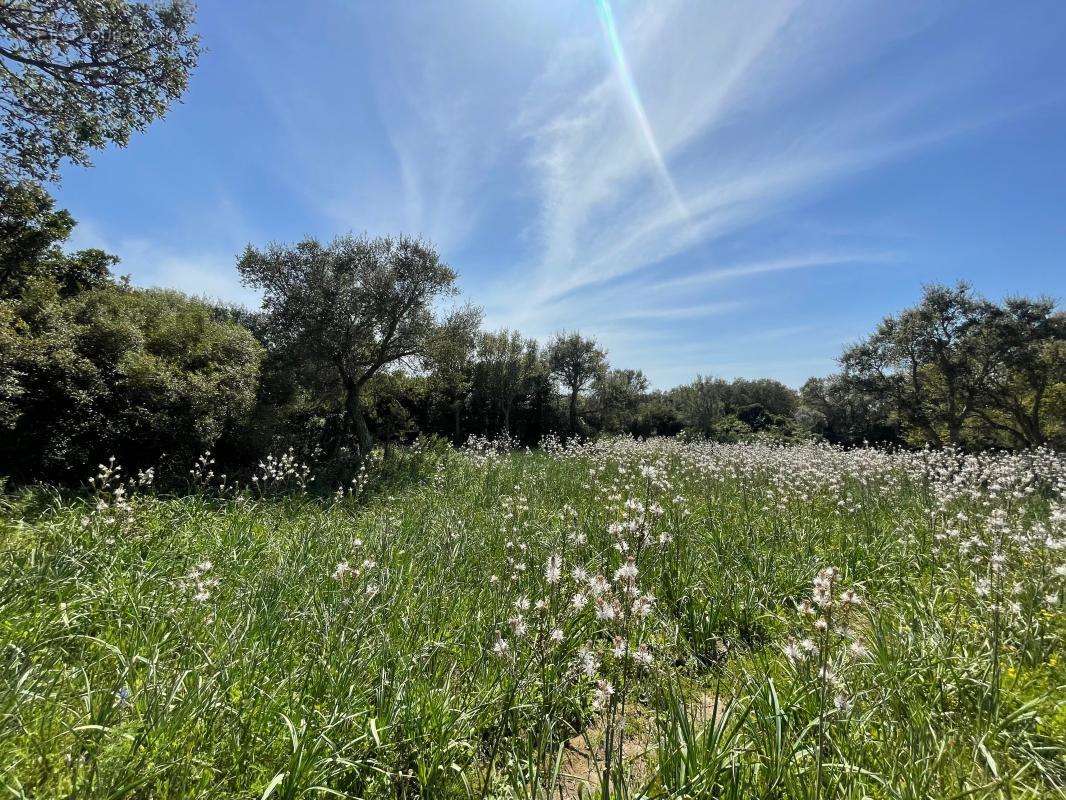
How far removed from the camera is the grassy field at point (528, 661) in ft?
7.15

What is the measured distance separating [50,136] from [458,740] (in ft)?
53.3

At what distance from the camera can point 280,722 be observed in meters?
2.67

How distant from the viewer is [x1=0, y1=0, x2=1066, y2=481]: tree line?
937cm

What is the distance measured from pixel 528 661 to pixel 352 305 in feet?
45.6

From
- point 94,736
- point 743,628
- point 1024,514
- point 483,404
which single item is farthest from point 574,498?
point 483,404

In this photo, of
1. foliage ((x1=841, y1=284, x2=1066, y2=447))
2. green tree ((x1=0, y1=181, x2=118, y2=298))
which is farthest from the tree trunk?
foliage ((x1=841, y1=284, x2=1066, y2=447))

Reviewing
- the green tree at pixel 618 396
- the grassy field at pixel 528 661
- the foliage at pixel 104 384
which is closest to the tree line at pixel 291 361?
the foliage at pixel 104 384

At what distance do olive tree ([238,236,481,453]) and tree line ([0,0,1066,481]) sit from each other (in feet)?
0.19

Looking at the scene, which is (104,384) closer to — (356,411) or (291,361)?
(291,361)

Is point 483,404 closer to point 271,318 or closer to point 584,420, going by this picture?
point 584,420

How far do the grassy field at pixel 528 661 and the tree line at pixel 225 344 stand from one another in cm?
469

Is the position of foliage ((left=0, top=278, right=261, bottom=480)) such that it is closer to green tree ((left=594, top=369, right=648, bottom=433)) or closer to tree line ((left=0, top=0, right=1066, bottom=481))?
tree line ((left=0, top=0, right=1066, bottom=481))

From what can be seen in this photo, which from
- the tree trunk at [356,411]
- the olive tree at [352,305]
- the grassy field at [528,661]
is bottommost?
the grassy field at [528,661]

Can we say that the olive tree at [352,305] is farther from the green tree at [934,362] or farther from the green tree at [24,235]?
the green tree at [934,362]
